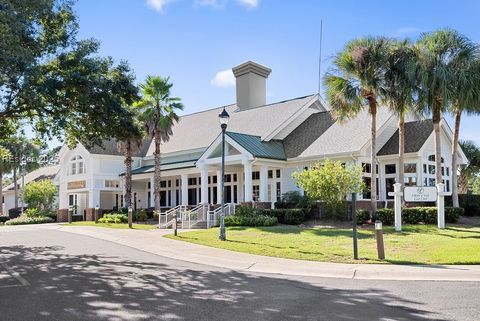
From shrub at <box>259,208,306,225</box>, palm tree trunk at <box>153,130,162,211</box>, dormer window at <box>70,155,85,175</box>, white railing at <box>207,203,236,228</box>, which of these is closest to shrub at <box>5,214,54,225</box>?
dormer window at <box>70,155,85,175</box>

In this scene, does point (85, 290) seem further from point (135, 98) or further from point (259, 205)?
point (259, 205)

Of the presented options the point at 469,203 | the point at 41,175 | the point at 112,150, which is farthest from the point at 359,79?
the point at 41,175

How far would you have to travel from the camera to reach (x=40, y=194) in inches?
1923

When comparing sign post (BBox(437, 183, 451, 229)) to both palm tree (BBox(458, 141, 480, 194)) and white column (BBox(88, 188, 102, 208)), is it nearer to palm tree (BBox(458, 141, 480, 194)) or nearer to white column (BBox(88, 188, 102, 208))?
palm tree (BBox(458, 141, 480, 194))

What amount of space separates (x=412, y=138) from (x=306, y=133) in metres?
6.96

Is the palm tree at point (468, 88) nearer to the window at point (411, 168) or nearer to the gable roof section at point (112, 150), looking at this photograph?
the window at point (411, 168)

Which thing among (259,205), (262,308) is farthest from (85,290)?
(259,205)

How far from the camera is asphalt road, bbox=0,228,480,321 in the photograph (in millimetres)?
7422

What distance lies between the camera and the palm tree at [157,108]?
3256cm

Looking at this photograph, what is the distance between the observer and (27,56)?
41.1 feet

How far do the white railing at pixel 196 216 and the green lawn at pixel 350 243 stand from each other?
5136 mm

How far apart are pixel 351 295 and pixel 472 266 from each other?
4803mm

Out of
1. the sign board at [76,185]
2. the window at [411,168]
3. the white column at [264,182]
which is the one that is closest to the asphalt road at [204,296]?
the white column at [264,182]

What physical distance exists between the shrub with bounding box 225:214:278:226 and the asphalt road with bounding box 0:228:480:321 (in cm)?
1063
